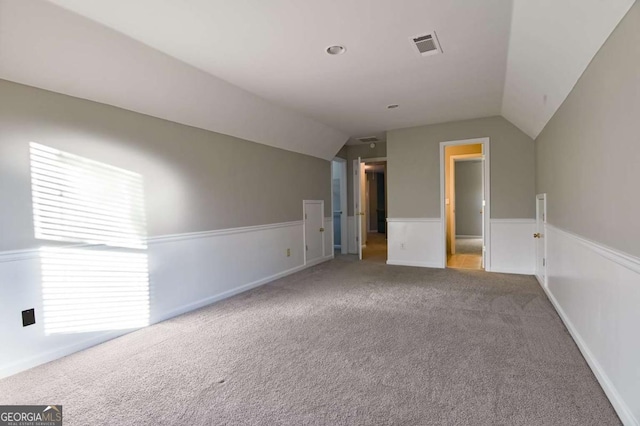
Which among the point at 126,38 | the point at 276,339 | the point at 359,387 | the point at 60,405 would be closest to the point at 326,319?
the point at 276,339

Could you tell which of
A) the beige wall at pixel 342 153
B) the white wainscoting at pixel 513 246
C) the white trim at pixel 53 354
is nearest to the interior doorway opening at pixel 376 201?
the beige wall at pixel 342 153

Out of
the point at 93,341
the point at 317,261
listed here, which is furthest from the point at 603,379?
the point at 317,261

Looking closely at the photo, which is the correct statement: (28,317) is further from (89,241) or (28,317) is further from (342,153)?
(342,153)

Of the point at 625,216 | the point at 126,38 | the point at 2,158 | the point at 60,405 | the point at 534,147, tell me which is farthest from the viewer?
Answer: the point at 534,147

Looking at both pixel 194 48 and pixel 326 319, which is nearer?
pixel 194 48

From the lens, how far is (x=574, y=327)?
2578mm

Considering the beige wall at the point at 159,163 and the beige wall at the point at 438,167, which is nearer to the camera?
the beige wall at the point at 159,163

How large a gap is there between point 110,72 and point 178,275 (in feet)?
6.63

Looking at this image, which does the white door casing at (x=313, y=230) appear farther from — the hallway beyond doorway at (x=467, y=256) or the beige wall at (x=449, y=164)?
the beige wall at (x=449, y=164)

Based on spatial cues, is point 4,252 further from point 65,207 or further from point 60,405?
point 60,405

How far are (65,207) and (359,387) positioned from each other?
103 inches

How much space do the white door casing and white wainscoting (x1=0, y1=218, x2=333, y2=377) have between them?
7.1 inches

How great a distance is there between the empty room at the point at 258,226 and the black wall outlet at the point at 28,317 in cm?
1

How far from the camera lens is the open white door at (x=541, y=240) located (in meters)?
4.03
